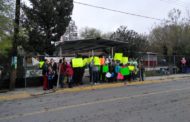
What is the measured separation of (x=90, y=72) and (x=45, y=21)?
66.0ft

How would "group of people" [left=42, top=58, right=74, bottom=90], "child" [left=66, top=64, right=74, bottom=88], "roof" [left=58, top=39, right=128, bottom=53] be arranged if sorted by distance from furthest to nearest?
"roof" [left=58, top=39, right=128, bottom=53]
"child" [left=66, top=64, right=74, bottom=88]
"group of people" [left=42, top=58, right=74, bottom=90]

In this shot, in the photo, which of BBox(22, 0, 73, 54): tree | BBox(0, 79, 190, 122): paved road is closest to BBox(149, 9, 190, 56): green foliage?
BBox(22, 0, 73, 54): tree

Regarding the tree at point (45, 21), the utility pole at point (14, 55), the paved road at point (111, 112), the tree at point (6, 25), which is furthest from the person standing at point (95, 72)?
the tree at point (45, 21)

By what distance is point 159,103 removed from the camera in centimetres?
1205

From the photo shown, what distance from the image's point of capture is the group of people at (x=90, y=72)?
62.4 feet

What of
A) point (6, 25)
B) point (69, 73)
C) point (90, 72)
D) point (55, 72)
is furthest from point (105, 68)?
point (6, 25)

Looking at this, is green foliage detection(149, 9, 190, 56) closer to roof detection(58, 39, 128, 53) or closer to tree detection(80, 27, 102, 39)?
roof detection(58, 39, 128, 53)

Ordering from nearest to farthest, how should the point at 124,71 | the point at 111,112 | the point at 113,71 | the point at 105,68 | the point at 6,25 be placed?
the point at 111,112
the point at 6,25
the point at 105,68
the point at 113,71
the point at 124,71

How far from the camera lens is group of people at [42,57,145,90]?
19031mm

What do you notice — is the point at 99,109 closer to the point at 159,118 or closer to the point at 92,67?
the point at 159,118

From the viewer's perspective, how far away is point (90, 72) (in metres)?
21.9

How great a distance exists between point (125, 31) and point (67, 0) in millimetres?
8422

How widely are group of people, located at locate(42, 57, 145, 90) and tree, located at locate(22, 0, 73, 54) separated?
686 inches

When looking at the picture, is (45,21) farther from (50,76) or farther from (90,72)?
(50,76)
